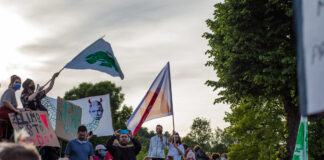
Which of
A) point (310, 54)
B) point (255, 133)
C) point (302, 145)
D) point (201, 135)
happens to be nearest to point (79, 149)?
point (302, 145)

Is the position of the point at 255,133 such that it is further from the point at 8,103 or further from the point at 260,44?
the point at 8,103

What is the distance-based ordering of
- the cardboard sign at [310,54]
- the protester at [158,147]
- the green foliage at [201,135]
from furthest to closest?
1. the green foliage at [201,135]
2. the protester at [158,147]
3. the cardboard sign at [310,54]

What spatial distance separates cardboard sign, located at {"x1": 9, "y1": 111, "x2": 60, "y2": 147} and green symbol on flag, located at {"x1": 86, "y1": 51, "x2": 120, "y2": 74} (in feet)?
7.45

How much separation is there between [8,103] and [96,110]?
28.8 ft

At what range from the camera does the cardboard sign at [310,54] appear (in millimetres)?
2020

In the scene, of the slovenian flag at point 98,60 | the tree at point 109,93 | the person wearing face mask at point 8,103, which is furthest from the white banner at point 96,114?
the tree at point 109,93

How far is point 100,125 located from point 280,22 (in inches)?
342

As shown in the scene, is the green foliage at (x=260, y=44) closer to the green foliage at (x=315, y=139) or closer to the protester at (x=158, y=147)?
the protester at (x=158, y=147)

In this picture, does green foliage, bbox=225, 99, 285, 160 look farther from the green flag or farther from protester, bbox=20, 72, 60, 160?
protester, bbox=20, 72, 60, 160

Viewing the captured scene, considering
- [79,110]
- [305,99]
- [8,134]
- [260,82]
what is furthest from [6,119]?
[260,82]

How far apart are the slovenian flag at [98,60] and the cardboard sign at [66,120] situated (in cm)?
86

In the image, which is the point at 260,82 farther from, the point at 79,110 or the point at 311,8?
the point at 311,8

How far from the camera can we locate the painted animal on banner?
52.9 ft

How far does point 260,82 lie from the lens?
19.2 m
